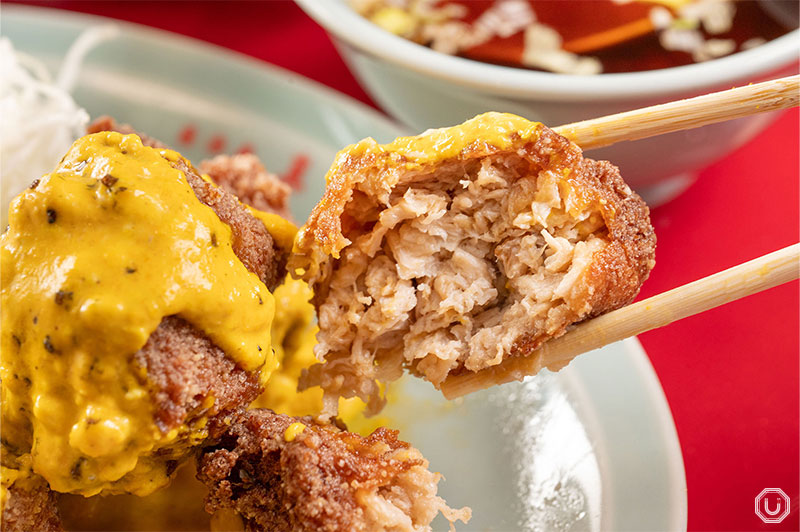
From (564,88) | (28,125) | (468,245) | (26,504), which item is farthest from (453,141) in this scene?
(28,125)

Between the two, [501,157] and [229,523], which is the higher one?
[501,157]

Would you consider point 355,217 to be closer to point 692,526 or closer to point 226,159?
point 226,159

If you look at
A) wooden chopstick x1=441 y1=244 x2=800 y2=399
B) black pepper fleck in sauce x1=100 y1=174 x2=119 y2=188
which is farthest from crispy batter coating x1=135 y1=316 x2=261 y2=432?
wooden chopstick x1=441 y1=244 x2=800 y2=399

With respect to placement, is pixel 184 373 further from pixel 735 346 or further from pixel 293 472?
pixel 735 346

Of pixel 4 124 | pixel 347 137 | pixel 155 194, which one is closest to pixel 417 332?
pixel 155 194

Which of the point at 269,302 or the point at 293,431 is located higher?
the point at 269,302

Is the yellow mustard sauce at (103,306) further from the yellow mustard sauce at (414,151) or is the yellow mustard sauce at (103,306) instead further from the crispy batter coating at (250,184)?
the crispy batter coating at (250,184)

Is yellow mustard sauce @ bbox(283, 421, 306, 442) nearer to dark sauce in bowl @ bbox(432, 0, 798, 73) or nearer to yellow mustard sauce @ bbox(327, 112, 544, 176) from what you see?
yellow mustard sauce @ bbox(327, 112, 544, 176)
